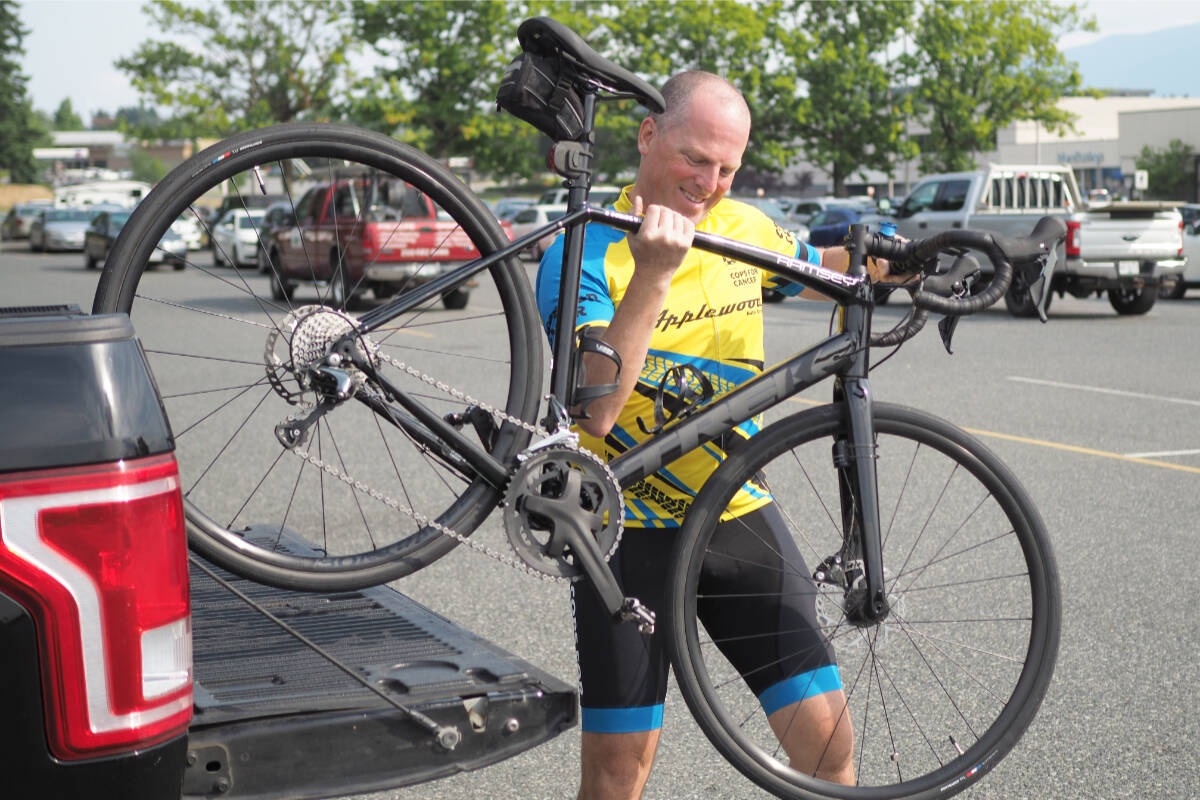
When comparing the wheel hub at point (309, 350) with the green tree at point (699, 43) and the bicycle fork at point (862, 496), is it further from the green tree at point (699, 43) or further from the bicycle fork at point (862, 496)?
the green tree at point (699, 43)

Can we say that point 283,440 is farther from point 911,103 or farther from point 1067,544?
point 911,103

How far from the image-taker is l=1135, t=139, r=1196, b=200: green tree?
179ft

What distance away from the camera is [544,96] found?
2.66m

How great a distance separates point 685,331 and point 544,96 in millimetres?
685

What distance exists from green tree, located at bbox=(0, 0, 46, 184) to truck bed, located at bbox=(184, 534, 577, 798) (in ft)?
323

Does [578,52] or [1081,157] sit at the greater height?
[1081,157]

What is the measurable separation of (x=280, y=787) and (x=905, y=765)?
2193 mm

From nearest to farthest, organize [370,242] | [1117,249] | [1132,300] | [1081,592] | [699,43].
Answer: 1. [1081,592]
2. [370,242]
3. [1117,249]
4. [1132,300]
5. [699,43]

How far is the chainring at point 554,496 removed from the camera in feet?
8.62

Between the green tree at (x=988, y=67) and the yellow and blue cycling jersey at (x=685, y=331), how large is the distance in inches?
1981

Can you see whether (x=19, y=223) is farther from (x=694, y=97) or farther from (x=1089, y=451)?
(x=694, y=97)

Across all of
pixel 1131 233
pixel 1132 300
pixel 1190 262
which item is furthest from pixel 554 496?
pixel 1190 262

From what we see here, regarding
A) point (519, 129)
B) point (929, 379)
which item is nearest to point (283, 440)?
point (929, 379)

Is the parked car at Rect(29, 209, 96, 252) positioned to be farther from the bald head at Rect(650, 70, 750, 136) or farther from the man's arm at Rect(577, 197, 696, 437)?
the man's arm at Rect(577, 197, 696, 437)
